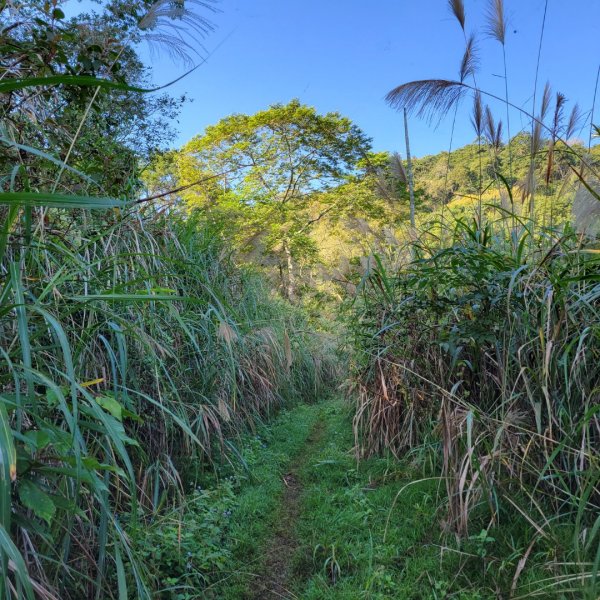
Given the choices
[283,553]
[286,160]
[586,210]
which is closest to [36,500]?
[283,553]

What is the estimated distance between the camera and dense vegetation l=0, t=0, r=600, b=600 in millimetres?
1302

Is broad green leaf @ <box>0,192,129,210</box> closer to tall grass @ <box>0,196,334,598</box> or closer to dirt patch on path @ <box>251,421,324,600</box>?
tall grass @ <box>0,196,334,598</box>

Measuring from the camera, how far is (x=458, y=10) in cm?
277

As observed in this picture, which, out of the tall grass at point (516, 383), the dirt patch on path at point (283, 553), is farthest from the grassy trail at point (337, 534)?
the tall grass at point (516, 383)

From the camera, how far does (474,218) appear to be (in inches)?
112

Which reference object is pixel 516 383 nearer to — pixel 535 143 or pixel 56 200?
pixel 535 143

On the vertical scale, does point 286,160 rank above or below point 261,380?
above

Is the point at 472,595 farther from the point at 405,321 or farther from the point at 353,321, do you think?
the point at 353,321

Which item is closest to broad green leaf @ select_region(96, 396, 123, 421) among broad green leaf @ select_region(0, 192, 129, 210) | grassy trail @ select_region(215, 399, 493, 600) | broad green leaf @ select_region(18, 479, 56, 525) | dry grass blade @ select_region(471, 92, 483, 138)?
broad green leaf @ select_region(18, 479, 56, 525)

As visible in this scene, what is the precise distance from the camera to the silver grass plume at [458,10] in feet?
9.07

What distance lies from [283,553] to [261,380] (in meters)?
2.03

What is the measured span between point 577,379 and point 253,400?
120 inches

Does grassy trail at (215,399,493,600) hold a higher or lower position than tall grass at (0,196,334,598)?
lower

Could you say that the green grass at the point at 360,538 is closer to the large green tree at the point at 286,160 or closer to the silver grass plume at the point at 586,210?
the silver grass plume at the point at 586,210
